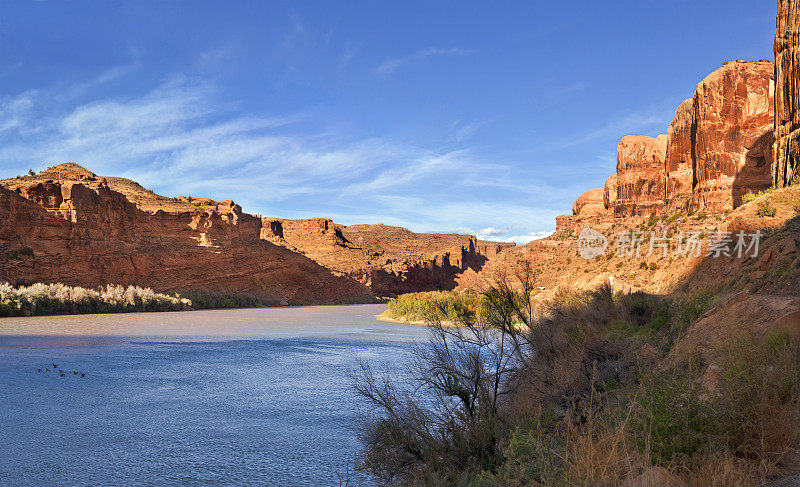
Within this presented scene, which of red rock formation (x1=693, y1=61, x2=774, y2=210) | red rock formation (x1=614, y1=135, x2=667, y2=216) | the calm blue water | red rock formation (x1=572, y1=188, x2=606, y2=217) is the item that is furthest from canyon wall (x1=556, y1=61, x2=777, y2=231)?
the calm blue water

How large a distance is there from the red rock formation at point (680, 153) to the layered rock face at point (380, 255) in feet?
216

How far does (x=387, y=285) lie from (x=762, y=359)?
110 metres

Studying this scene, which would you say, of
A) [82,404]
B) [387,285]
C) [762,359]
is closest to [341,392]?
[82,404]

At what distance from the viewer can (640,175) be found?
212 feet

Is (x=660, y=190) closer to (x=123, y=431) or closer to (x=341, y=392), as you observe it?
(x=341, y=392)

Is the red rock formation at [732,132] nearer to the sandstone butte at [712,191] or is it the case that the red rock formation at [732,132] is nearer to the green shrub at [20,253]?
the sandstone butte at [712,191]

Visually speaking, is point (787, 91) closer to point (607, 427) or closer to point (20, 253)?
point (607, 427)

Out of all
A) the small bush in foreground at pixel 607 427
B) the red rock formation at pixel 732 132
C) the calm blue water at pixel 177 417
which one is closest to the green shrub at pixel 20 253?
the calm blue water at pixel 177 417

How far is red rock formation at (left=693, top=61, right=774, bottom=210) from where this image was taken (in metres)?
41.4

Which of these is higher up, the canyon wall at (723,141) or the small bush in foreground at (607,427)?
the canyon wall at (723,141)

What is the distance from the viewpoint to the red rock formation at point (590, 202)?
257 feet

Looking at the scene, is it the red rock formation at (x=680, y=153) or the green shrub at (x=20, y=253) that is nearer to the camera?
the green shrub at (x=20, y=253)

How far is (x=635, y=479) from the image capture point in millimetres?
4062

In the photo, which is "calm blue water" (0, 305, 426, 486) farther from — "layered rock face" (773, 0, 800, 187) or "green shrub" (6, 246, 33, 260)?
"green shrub" (6, 246, 33, 260)
